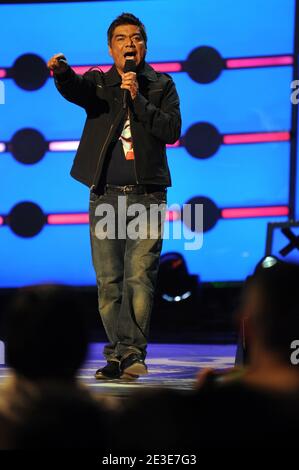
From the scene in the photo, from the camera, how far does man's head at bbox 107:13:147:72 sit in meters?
4.48

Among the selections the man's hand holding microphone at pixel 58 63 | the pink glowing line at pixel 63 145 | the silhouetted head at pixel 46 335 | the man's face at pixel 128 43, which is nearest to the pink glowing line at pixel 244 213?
the pink glowing line at pixel 63 145

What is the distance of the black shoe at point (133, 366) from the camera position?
4.36 meters

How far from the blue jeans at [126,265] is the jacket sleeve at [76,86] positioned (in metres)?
0.42

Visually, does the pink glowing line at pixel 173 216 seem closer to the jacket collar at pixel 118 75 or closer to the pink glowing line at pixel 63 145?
the pink glowing line at pixel 63 145

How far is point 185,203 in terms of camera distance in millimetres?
6805

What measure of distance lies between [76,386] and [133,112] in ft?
8.63

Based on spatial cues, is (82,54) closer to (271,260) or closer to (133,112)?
(133,112)

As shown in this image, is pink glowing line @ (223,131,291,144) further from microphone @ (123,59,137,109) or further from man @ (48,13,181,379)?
microphone @ (123,59,137,109)

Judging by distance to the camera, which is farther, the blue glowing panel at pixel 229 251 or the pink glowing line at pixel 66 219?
the pink glowing line at pixel 66 219

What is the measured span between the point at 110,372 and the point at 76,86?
1.25 m

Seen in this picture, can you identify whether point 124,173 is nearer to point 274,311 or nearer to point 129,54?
point 129,54

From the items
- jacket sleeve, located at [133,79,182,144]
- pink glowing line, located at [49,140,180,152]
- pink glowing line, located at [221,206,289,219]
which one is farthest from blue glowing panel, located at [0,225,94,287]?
jacket sleeve, located at [133,79,182,144]

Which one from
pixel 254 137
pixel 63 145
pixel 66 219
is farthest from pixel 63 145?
pixel 254 137

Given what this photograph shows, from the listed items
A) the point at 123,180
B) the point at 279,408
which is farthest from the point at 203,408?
the point at 123,180
